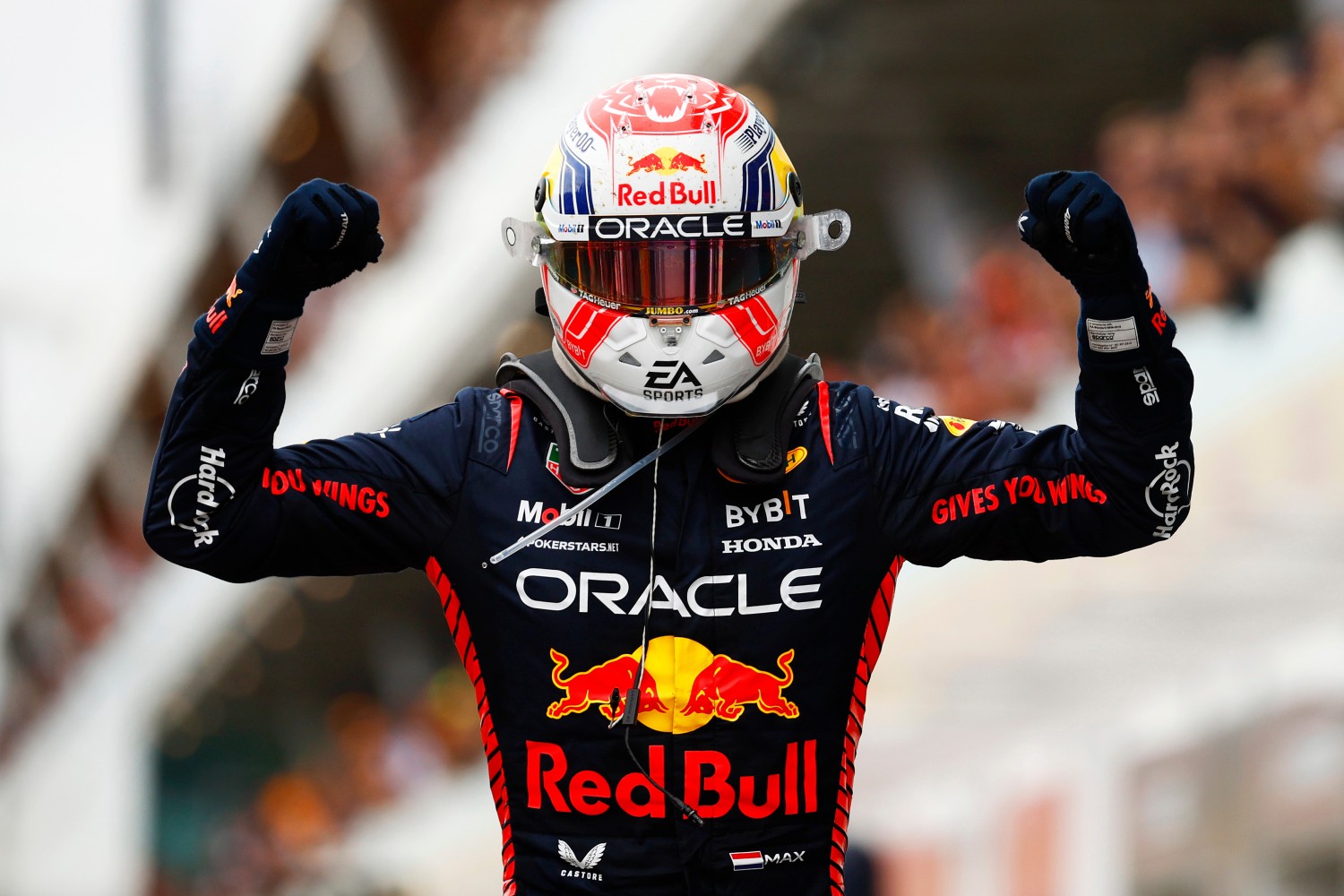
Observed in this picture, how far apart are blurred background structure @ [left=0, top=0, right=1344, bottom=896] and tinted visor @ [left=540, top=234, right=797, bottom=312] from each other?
351cm

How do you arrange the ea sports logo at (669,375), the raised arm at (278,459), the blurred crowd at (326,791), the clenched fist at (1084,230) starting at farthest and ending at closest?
the blurred crowd at (326,791), the ea sports logo at (669,375), the raised arm at (278,459), the clenched fist at (1084,230)

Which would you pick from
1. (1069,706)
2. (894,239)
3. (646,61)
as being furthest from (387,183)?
(1069,706)

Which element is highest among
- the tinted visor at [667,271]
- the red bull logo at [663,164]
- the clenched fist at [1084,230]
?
the red bull logo at [663,164]

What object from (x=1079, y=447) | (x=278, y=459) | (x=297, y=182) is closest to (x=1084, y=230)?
(x=1079, y=447)

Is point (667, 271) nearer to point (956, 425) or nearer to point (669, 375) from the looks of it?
point (669, 375)

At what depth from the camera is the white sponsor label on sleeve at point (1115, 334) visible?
8.89ft

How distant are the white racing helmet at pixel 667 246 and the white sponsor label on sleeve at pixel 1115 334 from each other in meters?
0.46

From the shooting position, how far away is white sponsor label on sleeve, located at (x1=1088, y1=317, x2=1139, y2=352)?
8.89 ft

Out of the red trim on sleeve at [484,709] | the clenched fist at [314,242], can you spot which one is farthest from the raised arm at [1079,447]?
the clenched fist at [314,242]

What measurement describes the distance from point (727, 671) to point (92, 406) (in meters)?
22.7

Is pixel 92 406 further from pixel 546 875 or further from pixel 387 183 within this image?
pixel 546 875

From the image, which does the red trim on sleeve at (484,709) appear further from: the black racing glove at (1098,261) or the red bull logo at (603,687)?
the black racing glove at (1098,261)

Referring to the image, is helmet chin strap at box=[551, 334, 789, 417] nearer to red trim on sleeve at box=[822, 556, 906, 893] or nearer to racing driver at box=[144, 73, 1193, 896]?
racing driver at box=[144, 73, 1193, 896]

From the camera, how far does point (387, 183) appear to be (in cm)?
1441
